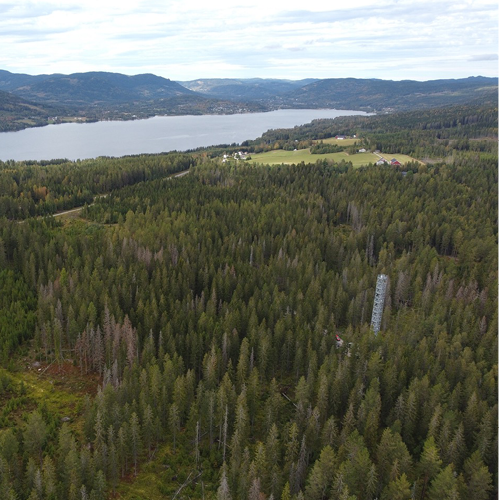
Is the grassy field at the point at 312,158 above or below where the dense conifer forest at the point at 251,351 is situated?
above

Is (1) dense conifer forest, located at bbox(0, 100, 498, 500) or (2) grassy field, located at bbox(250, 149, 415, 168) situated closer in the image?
(1) dense conifer forest, located at bbox(0, 100, 498, 500)

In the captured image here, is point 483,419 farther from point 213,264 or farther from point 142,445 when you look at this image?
point 213,264

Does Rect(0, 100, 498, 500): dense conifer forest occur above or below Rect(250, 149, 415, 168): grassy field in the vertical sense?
below

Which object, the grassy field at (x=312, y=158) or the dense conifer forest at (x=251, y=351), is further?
the grassy field at (x=312, y=158)

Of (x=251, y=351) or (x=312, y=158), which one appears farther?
(x=312, y=158)
